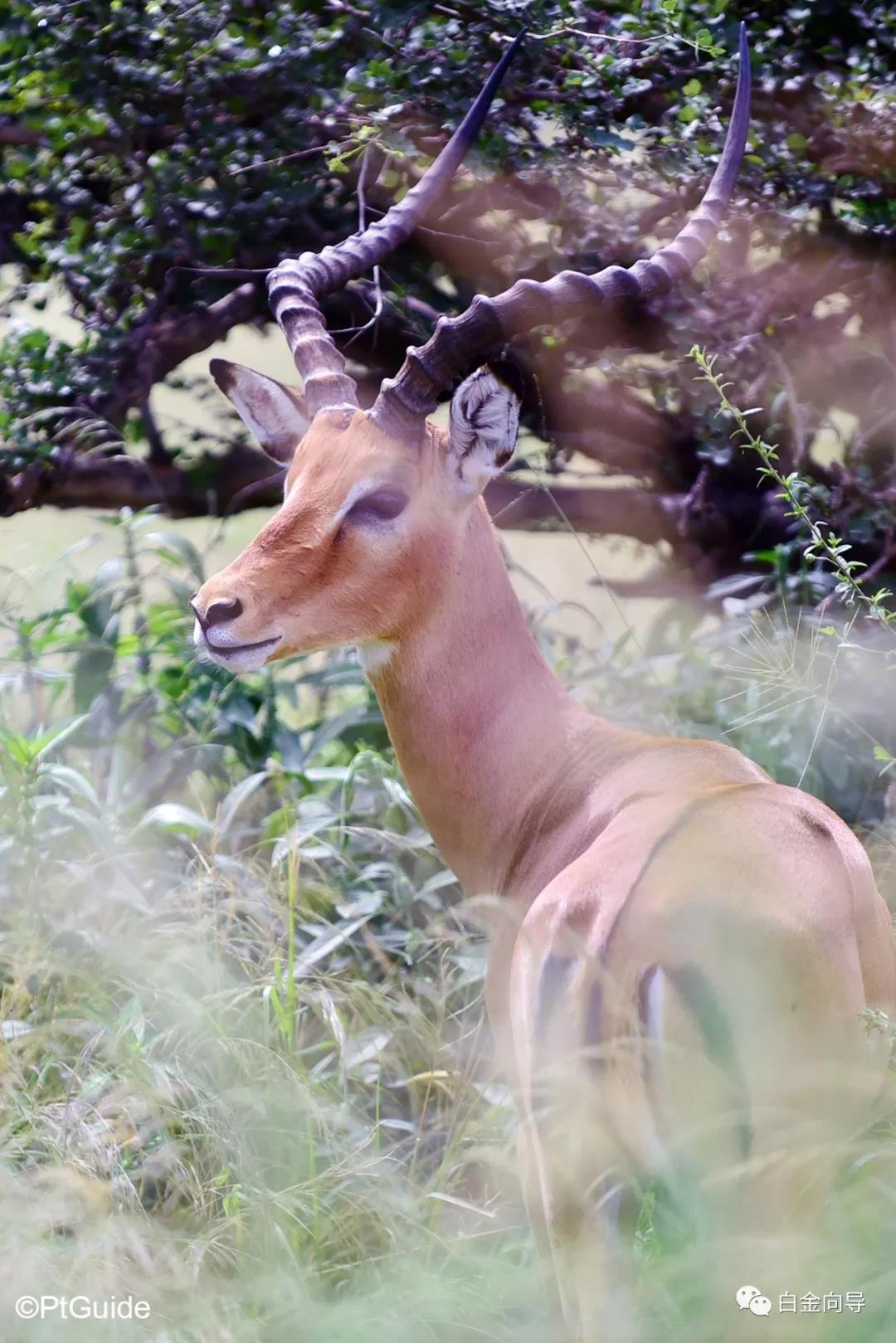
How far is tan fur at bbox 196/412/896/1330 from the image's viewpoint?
230 cm

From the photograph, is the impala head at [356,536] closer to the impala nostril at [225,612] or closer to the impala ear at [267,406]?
the impala nostril at [225,612]

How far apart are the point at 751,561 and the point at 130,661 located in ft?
8.05

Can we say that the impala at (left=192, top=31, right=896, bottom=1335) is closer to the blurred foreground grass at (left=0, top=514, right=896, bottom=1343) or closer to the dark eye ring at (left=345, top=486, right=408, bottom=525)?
the dark eye ring at (left=345, top=486, right=408, bottom=525)

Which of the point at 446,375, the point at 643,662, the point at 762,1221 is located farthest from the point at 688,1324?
the point at 643,662

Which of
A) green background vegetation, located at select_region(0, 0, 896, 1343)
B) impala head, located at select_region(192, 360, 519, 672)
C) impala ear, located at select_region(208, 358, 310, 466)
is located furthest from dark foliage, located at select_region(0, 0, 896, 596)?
impala head, located at select_region(192, 360, 519, 672)

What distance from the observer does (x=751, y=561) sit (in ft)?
18.4

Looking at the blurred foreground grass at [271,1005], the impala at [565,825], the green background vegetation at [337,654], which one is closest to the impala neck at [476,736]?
the impala at [565,825]

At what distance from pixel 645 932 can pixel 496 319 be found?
1.41m

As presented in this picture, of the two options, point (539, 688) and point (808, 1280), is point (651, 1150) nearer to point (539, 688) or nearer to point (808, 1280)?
point (808, 1280)

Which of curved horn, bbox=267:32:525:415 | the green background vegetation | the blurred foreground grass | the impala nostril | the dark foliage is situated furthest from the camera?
the dark foliage

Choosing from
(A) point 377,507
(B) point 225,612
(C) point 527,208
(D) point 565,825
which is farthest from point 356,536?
(C) point 527,208

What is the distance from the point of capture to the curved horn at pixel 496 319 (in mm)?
3066

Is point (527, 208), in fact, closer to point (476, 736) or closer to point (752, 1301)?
point (476, 736)

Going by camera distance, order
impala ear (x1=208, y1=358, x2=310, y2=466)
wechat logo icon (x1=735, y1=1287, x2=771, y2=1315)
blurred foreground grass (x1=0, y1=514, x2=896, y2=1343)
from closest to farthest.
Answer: wechat logo icon (x1=735, y1=1287, x2=771, y2=1315) → blurred foreground grass (x1=0, y1=514, x2=896, y2=1343) → impala ear (x1=208, y1=358, x2=310, y2=466)
